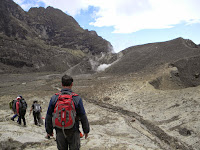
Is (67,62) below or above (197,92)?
above

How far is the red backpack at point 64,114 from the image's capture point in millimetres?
3549

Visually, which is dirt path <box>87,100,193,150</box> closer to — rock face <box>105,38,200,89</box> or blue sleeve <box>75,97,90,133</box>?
blue sleeve <box>75,97,90,133</box>

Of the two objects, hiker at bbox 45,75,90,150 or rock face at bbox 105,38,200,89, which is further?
rock face at bbox 105,38,200,89

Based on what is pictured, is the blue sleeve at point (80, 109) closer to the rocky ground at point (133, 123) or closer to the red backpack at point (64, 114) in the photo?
the red backpack at point (64, 114)

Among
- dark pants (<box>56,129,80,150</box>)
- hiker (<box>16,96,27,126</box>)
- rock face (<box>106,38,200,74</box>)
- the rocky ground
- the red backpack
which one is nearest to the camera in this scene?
the red backpack

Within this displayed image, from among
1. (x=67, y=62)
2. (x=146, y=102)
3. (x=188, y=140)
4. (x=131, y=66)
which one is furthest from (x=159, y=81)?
(x=67, y=62)

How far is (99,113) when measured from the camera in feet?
50.1

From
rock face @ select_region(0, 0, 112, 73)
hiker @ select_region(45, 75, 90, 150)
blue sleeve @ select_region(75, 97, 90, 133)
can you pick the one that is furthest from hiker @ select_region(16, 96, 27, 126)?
rock face @ select_region(0, 0, 112, 73)

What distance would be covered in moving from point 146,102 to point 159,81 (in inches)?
273

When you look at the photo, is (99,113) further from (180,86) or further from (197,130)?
(180,86)

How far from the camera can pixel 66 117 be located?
3.55 meters

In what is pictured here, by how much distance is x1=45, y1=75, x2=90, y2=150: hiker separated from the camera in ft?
11.7

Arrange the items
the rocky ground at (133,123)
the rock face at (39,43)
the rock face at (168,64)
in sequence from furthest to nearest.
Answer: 1. the rock face at (39,43)
2. the rock face at (168,64)
3. the rocky ground at (133,123)

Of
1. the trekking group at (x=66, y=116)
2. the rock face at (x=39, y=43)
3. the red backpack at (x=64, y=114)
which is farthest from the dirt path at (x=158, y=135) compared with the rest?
the rock face at (x=39, y=43)
